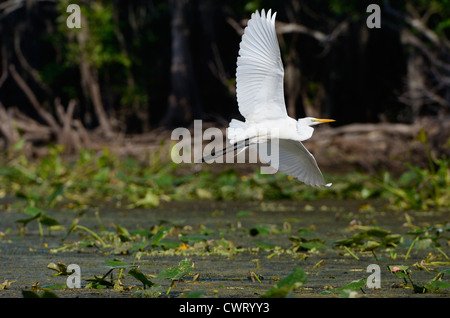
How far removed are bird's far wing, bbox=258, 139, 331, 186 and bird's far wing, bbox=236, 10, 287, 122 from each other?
0.22m

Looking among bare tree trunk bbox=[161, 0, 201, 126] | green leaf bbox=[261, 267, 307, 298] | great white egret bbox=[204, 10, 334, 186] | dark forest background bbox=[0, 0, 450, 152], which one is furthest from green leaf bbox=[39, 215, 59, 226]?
bare tree trunk bbox=[161, 0, 201, 126]

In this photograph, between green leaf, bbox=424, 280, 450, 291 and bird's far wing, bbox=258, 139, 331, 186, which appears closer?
green leaf, bbox=424, 280, 450, 291

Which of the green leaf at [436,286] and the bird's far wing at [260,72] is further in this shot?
the bird's far wing at [260,72]

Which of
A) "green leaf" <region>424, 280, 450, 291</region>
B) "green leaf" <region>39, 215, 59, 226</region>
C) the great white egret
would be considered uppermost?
the great white egret

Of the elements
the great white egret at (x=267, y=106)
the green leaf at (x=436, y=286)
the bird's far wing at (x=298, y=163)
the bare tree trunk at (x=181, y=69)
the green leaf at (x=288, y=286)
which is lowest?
the green leaf at (x=436, y=286)

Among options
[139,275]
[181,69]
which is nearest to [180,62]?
[181,69]

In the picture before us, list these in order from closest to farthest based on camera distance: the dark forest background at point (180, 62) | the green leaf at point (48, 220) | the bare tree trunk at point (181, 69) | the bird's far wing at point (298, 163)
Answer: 1. the green leaf at point (48, 220)
2. the bird's far wing at point (298, 163)
3. the dark forest background at point (180, 62)
4. the bare tree trunk at point (181, 69)

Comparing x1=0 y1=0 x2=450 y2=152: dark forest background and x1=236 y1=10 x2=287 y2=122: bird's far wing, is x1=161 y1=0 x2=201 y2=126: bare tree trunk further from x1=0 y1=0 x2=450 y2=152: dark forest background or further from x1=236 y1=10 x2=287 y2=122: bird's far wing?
x1=236 y1=10 x2=287 y2=122: bird's far wing

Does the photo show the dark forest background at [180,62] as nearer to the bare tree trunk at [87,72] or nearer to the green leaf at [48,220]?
the bare tree trunk at [87,72]

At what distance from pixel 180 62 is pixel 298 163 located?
983 centimetres

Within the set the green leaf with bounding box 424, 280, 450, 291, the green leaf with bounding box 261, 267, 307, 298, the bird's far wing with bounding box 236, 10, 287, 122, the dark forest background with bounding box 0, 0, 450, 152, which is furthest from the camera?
the dark forest background with bounding box 0, 0, 450, 152

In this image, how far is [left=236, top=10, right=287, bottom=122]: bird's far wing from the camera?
420 cm

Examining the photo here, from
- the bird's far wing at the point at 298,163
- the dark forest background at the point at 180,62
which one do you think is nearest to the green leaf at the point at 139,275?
the bird's far wing at the point at 298,163

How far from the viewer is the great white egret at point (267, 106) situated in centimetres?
423
